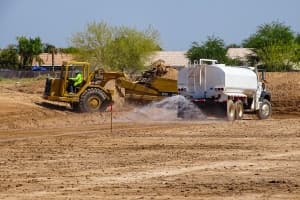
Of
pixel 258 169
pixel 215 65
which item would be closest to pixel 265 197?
pixel 258 169

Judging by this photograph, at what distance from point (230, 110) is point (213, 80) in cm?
166

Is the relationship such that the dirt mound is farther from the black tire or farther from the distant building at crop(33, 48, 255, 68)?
the distant building at crop(33, 48, 255, 68)

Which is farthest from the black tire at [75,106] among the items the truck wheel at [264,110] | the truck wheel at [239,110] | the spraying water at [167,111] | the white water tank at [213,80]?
the truck wheel at [264,110]

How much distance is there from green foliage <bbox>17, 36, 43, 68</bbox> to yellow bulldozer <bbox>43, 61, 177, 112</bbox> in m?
77.1

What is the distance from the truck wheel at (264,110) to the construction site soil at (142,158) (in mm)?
3694

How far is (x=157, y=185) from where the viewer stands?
1538 centimetres

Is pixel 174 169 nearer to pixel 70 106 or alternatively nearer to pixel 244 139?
pixel 244 139

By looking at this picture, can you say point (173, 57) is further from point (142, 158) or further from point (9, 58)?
point (142, 158)

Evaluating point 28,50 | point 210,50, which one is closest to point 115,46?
point 210,50

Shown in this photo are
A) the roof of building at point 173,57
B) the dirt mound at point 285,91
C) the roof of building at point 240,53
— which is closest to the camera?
the dirt mound at point 285,91

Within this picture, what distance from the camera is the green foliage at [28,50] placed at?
118 metres

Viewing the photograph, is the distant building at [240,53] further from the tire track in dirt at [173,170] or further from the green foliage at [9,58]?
the tire track in dirt at [173,170]

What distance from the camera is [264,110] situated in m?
41.6

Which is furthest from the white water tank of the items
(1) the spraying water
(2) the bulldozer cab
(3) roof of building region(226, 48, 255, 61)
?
(3) roof of building region(226, 48, 255, 61)
